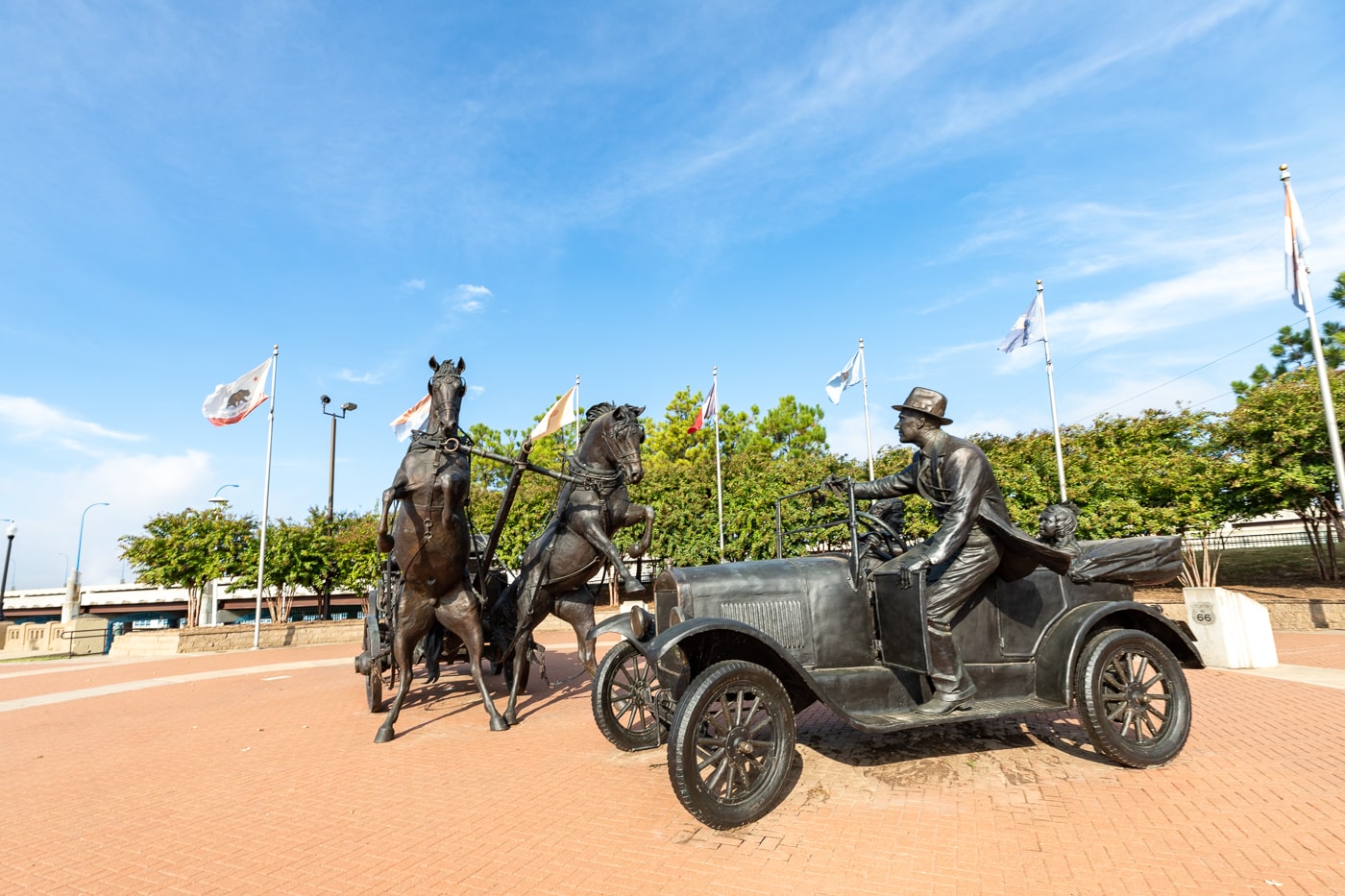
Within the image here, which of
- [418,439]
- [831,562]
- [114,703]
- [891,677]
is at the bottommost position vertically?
[114,703]

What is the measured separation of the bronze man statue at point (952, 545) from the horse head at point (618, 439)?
263cm

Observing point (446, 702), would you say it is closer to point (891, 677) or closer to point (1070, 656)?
point (891, 677)

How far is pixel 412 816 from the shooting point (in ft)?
14.8

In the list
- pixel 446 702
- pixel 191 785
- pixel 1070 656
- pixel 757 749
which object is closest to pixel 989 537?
pixel 1070 656

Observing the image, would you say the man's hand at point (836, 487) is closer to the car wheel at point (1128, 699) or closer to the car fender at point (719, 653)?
the car fender at point (719, 653)

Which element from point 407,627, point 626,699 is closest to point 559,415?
point 407,627

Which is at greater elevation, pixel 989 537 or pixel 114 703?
pixel 989 537

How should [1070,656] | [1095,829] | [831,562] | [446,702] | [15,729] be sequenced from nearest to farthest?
[1095,829] < [1070,656] < [831,562] < [15,729] < [446,702]

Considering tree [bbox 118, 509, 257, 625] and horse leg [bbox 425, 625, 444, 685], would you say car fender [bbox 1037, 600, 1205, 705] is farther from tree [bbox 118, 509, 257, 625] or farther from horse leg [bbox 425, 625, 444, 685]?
tree [bbox 118, 509, 257, 625]

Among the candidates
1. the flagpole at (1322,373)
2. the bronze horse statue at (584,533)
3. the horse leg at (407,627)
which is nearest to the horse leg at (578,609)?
the bronze horse statue at (584,533)

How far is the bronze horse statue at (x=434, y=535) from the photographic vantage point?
6.63 m

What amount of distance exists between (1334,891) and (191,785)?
285 inches

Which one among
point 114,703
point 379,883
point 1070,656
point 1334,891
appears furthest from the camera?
point 114,703

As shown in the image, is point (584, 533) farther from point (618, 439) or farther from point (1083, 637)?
point (1083, 637)
